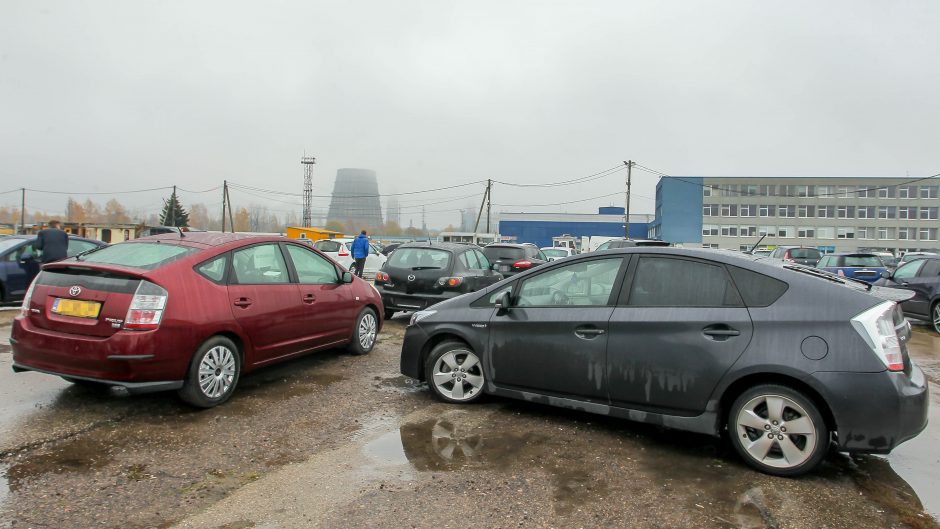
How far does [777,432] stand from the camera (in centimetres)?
365

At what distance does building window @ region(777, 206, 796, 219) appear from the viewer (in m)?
81.6

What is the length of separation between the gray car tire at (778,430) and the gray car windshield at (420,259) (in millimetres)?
6005

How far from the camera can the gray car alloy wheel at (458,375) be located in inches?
198

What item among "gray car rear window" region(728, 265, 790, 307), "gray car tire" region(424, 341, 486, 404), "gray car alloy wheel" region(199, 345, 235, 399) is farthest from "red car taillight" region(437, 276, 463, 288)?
"gray car rear window" region(728, 265, 790, 307)

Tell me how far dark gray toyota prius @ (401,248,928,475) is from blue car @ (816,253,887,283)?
14057 millimetres

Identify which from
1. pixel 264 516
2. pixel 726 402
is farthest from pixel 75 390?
pixel 726 402

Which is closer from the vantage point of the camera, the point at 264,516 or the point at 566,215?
the point at 264,516

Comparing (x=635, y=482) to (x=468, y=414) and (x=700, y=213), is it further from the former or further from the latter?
(x=700, y=213)

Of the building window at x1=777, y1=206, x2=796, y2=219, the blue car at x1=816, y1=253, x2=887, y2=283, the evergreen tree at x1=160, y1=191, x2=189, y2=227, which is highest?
the building window at x1=777, y1=206, x2=796, y2=219

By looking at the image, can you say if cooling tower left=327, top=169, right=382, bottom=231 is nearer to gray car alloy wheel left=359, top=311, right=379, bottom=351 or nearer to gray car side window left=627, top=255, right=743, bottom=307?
gray car alloy wheel left=359, top=311, right=379, bottom=351

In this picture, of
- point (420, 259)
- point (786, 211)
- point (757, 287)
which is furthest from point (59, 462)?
point (786, 211)

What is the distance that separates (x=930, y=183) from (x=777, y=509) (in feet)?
325

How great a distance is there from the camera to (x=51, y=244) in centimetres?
1012

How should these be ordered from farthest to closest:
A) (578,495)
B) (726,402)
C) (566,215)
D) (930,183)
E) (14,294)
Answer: (566,215) < (930,183) < (14,294) < (726,402) < (578,495)
